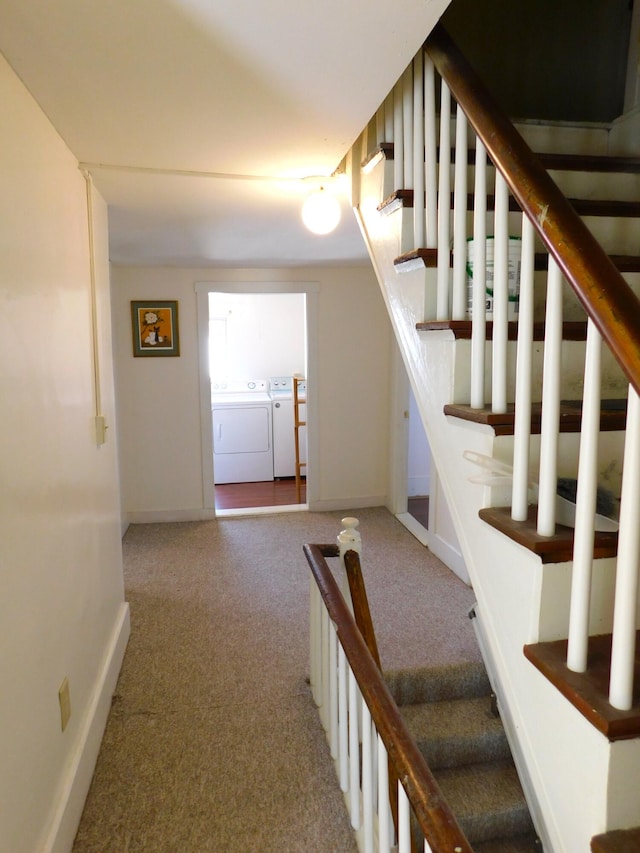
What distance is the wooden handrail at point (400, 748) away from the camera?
97cm

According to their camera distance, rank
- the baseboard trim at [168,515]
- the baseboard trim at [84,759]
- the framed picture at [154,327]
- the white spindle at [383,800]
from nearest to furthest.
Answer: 1. the white spindle at [383,800]
2. the baseboard trim at [84,759]
3. the framed picture at [154,327]
4. the baseboard trim at [168,515]

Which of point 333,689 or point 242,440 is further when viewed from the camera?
point 242,440

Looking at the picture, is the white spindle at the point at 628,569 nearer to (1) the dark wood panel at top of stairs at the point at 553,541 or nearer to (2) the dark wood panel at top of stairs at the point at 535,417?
(1) the dark wood panel at top of stairs at the point at 553,541

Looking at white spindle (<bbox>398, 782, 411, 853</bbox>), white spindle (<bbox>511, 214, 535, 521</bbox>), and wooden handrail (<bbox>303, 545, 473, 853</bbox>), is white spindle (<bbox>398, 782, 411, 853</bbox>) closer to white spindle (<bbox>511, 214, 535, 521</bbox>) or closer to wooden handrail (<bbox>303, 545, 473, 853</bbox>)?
wooden handrail (<bbox>303, 545, 473, 853</bbox>)

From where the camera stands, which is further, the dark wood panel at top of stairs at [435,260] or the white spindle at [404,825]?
the dark wood panel at top of stairs at [435,260]

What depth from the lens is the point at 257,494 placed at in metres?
5.92

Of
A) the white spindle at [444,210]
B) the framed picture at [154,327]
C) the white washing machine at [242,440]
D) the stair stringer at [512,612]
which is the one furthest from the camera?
the white washing machine at [242,440]

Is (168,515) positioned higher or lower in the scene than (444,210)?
lower

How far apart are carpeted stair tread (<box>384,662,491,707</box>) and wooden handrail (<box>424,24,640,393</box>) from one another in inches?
82.8

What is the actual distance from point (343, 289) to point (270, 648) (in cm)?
315

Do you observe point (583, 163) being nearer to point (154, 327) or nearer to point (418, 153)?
point (418, 153)

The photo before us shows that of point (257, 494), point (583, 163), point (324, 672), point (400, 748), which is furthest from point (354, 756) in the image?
point (257, 494)

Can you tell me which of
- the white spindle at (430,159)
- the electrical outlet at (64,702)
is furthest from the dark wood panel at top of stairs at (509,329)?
the electrical outlet at (64,702)

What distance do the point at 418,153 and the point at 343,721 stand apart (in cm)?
184
